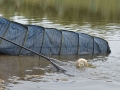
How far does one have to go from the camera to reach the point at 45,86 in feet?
39.0

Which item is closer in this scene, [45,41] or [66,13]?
[45,41]

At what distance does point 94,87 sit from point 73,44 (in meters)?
5.94

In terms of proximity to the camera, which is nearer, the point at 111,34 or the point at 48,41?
the point at 48,41

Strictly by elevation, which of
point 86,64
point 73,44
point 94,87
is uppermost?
point 73,44

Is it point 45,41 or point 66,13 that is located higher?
point 66,13

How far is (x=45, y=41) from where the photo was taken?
56.8 ft

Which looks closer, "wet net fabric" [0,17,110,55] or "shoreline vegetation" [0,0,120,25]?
"wet net fabric" [0,17,110,55]

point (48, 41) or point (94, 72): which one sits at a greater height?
point (48, 41)

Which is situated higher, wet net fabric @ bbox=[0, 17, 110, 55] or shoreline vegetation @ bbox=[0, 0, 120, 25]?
shoreline vegetation @ bbox=[0, 0, 120, 25]

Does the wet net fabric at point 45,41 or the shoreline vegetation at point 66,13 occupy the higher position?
the shoreline vegetation at point 66,13

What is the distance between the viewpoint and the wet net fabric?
16.9 m

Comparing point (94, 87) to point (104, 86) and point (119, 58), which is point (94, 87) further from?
point (119, 58)

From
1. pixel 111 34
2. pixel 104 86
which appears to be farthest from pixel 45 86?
pixel 111 34

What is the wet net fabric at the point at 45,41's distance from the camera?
16.9 metres
